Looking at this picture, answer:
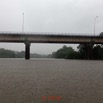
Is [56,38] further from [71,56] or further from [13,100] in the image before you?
[13,100]

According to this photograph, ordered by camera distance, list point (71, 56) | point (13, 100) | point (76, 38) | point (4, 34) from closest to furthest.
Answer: point (13, 100), point (4, 34), point (76, 38), point (71, 56)

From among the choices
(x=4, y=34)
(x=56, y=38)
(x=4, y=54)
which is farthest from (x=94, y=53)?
(x=4, y=54)

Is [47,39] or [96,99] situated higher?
[47,39]

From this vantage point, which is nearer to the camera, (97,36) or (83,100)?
(83,100)

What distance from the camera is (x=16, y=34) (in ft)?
242

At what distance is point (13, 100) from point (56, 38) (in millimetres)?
66059

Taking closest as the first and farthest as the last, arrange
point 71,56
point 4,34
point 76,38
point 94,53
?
point 4,34
point 76,38
point 94,53
point 71,56

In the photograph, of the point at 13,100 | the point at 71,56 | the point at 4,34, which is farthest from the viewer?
the point at 71,56

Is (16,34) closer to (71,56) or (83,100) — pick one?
(71,56)

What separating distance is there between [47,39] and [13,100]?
215 ft

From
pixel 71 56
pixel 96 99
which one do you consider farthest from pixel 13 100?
Answer: pixel 71 56

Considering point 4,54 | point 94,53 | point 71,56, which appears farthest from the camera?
point 4,54

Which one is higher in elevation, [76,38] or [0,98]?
[76,38]

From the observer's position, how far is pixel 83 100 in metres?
9.95
